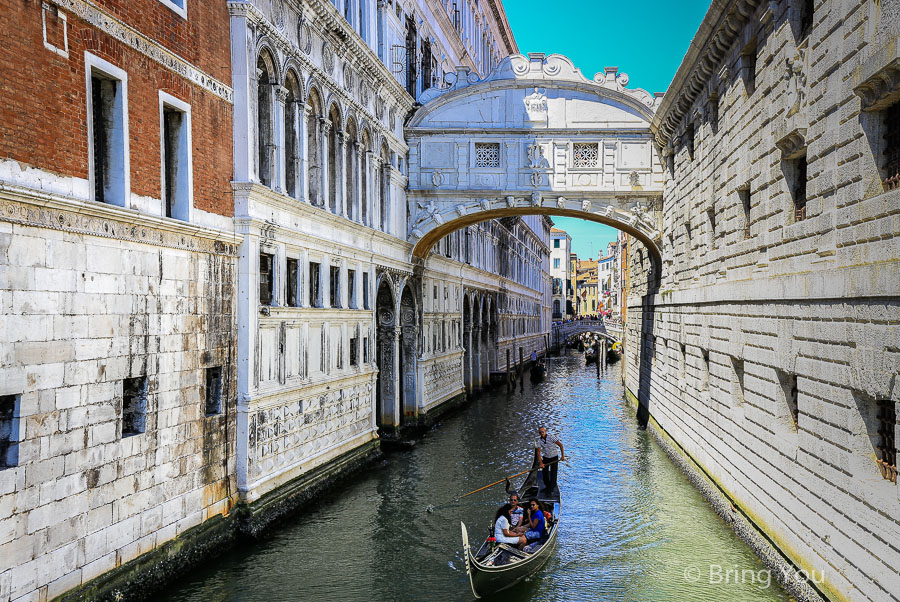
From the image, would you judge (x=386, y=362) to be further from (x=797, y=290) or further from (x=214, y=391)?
(x=797, y=290)

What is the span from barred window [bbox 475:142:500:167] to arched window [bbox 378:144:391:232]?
2.58 meters

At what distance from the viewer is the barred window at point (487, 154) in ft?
65.8

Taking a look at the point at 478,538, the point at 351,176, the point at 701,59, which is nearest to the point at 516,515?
the point at 478,538

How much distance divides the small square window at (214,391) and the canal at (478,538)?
1.98 m

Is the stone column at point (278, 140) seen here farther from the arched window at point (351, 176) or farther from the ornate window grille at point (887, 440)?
the ornate window grille at point (887, 440)

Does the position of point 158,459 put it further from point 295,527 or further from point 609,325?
point 609,325

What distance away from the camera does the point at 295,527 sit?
12.0m

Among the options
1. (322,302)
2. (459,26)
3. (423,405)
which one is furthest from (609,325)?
(322,302)

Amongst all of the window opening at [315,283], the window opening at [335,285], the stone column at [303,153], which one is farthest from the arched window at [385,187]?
the stone column at [303,153]

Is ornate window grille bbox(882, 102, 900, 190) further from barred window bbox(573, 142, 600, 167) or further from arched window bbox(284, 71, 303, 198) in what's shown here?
barred window bbox(573, 142, 600, 167)

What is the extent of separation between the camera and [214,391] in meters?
10.8

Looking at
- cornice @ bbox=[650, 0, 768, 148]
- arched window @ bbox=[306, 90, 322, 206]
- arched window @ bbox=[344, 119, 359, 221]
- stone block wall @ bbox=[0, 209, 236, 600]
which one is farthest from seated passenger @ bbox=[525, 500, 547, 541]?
arched window @ bbox=[344, 119, 359, 221]

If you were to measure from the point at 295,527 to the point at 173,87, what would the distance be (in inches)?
260

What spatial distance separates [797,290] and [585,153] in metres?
11.6
